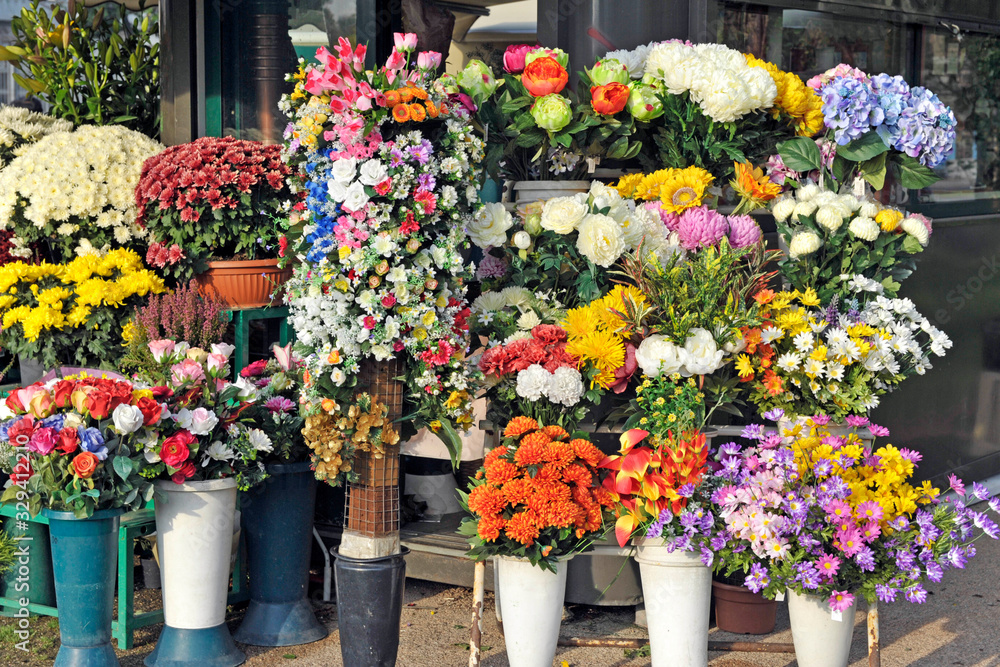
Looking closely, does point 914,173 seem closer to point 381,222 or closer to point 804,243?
point 804,243

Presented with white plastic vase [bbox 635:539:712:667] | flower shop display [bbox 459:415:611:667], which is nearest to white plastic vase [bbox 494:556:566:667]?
flower shop display [bbox 459:415:611:667]

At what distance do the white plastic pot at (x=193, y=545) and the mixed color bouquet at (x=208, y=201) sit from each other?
0.95 metres

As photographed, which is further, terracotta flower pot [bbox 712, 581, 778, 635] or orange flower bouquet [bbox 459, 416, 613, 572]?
terracotta flower pot [bbox 712, 581, 778, 635]

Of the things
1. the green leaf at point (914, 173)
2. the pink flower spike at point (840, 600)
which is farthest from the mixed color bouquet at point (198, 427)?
the green leaf at point (914, 173)

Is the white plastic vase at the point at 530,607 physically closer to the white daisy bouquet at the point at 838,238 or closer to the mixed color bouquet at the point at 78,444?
the mixed color bouquet at the point at 78,444

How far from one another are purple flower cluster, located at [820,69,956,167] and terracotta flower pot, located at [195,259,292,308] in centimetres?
197

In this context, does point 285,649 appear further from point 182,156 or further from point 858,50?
point 858,50

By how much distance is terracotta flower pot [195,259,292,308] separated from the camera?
3959 mm

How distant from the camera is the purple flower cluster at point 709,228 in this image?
335 centimetres

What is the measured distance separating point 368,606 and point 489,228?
1.18 meters

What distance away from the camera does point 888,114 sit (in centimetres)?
354

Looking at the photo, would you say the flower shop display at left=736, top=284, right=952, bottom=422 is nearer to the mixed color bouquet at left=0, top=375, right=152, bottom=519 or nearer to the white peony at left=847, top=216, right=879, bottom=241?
the white peony at left=847, top=216, right=879, bottom=241

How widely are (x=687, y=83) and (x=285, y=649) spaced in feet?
7.23
